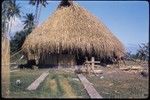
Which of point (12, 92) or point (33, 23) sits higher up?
point (33, 23)

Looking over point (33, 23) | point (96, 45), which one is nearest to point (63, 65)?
point (96, 45)

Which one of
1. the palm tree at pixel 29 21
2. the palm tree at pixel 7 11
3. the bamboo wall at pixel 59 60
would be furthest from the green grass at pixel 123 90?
the palm tree at pixel 29 21

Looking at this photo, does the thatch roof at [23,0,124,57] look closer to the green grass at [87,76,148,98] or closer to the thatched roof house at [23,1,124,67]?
the thatched roof house at [23,1,124,67]

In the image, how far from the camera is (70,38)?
2117 cm

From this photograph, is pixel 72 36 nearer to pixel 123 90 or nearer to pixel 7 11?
pixel 7 11

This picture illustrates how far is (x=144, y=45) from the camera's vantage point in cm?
2339

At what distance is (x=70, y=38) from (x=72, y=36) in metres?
0.18

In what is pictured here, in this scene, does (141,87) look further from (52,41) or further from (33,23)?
(33,23)

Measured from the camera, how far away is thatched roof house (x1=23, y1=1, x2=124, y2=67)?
21.2 m

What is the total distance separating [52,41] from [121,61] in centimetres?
561

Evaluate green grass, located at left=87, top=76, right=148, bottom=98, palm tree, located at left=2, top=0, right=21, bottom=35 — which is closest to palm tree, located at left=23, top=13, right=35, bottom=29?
palm tree, located at left=2, top=0, right=21, bottom=35

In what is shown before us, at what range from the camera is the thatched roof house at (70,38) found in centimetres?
2123

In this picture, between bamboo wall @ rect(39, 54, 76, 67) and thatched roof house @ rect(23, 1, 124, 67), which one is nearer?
thatched roof house @ rect(23, 1, 124, 67)

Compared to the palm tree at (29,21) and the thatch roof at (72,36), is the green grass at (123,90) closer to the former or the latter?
the thatch roof at (72,36)
